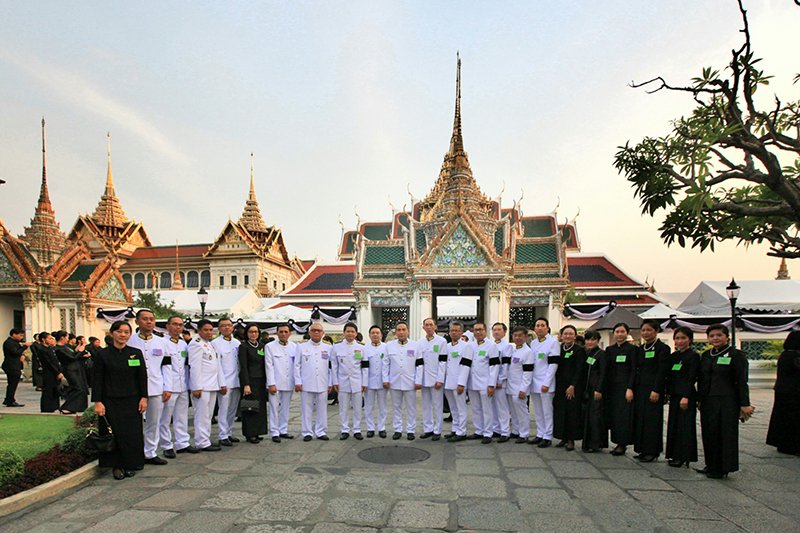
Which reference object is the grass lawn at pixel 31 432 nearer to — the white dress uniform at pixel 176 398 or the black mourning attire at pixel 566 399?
the white dress uniform at pixel 176 398

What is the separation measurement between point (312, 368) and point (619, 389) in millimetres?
4479

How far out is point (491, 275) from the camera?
58.7 feet

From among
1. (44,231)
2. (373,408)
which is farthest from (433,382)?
(44,231)

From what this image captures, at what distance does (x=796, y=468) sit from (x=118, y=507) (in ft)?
25.4

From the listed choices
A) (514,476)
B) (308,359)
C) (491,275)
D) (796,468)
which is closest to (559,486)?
(514,476)

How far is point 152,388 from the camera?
20.5 feet

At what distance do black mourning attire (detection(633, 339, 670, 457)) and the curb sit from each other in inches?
263

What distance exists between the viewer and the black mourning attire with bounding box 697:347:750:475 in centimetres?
556

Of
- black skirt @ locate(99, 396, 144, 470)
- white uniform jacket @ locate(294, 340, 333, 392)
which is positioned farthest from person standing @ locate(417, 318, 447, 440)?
black skirt @ locate(99, 396, 144, 470)

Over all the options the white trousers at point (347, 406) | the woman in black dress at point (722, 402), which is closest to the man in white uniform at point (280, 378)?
the white trousers at point (347, 406)

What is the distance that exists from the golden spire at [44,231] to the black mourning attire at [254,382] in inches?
1755

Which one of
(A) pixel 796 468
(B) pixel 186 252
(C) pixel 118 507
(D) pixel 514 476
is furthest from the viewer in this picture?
(B) pixel 186 252

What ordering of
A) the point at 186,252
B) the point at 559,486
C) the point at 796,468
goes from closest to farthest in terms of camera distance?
the point at 559,486
the point at 796,468
the point at 186,252

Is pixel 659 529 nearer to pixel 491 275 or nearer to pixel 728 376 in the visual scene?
pixel 728 376
